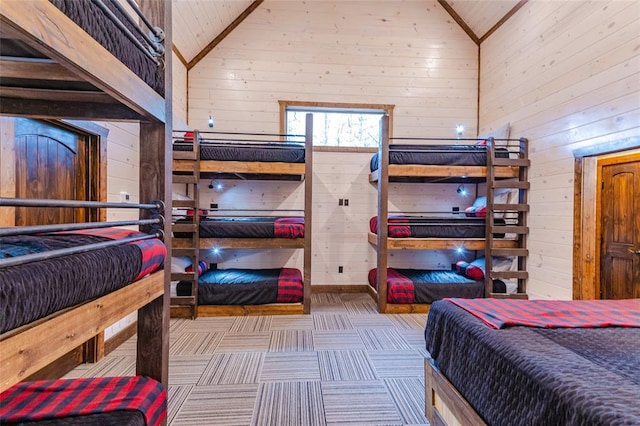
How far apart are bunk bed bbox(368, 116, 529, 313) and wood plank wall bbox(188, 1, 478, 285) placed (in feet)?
3.23

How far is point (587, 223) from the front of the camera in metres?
3.05

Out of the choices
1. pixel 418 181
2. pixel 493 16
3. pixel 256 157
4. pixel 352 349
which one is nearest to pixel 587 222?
pixel 418 181

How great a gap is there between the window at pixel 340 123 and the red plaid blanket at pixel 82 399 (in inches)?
151

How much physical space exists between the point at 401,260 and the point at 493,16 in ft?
11.9

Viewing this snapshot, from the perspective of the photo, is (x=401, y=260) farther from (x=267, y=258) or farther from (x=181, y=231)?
(x=181, y=231)

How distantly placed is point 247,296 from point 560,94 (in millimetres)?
3992

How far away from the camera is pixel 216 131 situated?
4547 millimetres

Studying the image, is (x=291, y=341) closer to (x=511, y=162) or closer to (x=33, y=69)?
(x=33, y=69)

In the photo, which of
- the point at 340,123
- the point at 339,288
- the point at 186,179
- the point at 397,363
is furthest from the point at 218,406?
the point at 340,123

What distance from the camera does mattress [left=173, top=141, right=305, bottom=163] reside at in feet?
11.7

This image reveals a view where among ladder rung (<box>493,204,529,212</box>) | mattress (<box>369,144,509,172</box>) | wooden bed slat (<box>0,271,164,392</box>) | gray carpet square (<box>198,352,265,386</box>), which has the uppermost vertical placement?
mattress (<box>369,144,509,172</box>)

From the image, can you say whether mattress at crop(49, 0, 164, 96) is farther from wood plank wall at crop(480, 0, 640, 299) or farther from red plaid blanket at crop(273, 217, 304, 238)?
wood plank wall at crop(480, 0, 640, 299)

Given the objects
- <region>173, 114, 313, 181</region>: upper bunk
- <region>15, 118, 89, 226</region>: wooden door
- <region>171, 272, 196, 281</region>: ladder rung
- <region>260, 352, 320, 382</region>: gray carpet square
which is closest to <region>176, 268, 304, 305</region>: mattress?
<region>171, 272, 196, 281</region>: ladder rung

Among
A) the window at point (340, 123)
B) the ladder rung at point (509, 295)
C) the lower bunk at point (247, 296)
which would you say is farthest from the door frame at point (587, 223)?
the lower bunk at point (247, 296)
